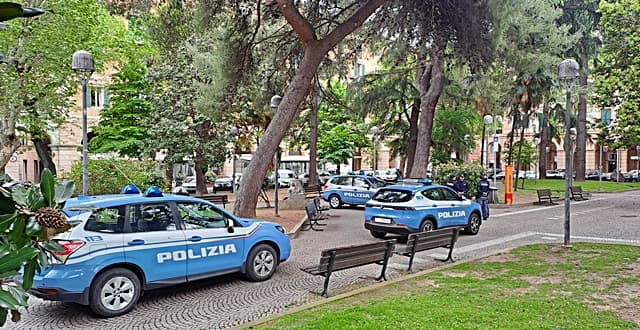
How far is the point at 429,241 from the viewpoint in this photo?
932 centimetres

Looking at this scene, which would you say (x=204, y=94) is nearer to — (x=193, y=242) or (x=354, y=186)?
(x=354, y=186)

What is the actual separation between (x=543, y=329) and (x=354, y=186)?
16.2 metres

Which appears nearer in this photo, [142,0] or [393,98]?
[142,0]

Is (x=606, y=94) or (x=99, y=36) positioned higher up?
(x=99, y=36)

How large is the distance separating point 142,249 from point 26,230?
17.4 feet

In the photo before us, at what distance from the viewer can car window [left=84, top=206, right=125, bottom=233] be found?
637cm

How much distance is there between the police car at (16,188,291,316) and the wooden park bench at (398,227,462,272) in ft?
8.93

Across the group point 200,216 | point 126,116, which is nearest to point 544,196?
point 200,216

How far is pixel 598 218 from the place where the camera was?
58.5ft

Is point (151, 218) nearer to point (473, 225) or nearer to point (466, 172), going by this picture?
point (473, 225)

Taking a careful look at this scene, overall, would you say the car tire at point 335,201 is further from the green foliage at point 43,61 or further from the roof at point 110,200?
the roof at point 110,200

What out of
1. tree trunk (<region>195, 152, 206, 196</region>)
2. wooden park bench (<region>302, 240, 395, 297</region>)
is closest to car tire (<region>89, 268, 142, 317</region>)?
wooden park bench (<region>302, 240, 395, 297</region>)

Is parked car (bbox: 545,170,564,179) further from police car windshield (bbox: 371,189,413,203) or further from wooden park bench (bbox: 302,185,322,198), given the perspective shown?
police car windshield (bbox: 371,189,413,203)

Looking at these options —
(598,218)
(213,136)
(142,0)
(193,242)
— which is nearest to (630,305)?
(193,242)
